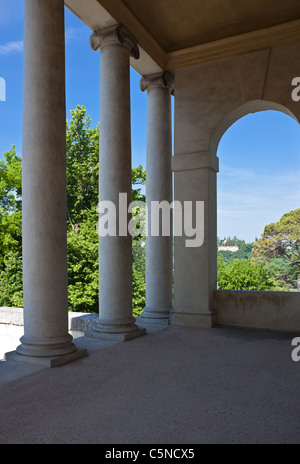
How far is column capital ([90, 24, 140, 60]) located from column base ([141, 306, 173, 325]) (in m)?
38.3

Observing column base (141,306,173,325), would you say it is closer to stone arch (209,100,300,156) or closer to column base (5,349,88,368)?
column base (5,349,88,368)

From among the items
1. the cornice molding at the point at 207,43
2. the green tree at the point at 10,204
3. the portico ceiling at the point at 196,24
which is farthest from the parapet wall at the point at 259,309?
the green tree at the point at 10,204

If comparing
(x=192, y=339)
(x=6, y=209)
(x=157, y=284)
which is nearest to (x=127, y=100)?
(x=157, y=284)

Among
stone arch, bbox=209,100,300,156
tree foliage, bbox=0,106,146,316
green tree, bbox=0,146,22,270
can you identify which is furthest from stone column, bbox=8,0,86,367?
green tree, bbox=0,146,22,270

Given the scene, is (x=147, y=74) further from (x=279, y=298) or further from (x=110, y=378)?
(x=110, y=378)

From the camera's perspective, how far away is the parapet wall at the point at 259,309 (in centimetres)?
5438

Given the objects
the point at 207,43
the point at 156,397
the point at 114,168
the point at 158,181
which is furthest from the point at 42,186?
the point at 207,43

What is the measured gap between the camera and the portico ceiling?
1928 inches

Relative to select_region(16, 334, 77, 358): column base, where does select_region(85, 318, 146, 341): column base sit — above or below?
below

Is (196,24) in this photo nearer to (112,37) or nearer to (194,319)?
(112,37)

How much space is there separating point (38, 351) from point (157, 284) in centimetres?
2879

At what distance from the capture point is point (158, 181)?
62812 millimetres

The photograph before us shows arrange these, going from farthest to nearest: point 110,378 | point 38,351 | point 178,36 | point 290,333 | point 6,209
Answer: point 6,209 < point 178,36 < point 290,333 < point 38,351 < point 110,378

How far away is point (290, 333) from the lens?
52.5 m
